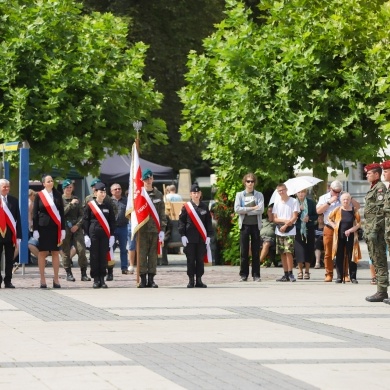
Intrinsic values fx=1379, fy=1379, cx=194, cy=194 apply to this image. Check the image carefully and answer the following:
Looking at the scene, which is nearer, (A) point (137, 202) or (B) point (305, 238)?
(A) point (137, 202)

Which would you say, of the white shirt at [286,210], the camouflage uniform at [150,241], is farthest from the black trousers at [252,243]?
the camouflage uniform at [150,241]

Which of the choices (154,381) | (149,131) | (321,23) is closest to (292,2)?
(321,23)

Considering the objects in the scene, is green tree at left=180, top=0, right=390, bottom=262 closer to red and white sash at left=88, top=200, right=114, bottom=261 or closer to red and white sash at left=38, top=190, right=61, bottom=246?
red and white sash at left=88, top=200, right=114, bottom=261

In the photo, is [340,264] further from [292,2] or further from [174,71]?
[174,71]

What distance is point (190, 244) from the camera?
2220cm

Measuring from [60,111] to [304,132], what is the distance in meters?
5.33

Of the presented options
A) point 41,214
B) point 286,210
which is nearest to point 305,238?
point 286,210

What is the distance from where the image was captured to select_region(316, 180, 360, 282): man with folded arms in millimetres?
23516

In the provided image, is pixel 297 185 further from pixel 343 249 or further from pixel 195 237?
pixel 195 237

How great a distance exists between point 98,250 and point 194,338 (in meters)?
8.34

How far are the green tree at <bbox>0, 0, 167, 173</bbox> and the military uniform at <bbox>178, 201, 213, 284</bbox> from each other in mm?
7092

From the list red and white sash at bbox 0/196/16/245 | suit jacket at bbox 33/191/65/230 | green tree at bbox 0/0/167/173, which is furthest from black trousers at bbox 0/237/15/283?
green tree at bbox 0/0/167/173

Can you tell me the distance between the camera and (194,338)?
13.5 metres

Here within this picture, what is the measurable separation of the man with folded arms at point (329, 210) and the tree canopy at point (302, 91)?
304 centimetres
